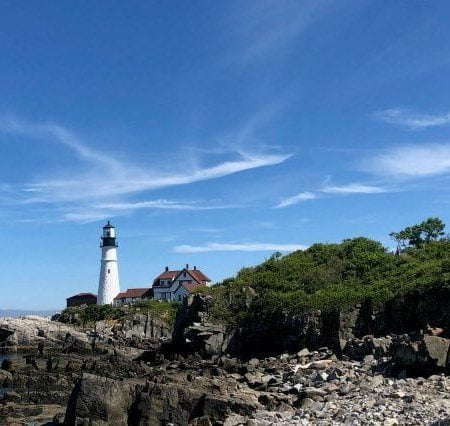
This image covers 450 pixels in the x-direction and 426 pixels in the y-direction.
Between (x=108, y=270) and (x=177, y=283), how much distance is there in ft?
36.8

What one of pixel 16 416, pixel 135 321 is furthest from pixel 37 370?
pixel 135 321

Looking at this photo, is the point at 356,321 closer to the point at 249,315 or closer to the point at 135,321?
the point at 249,315

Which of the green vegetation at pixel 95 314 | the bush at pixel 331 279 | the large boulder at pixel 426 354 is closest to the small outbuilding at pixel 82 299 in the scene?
the green vegetation at pixel 95 314

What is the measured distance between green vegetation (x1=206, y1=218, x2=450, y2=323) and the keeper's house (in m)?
39.1

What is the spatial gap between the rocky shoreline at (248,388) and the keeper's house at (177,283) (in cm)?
5046

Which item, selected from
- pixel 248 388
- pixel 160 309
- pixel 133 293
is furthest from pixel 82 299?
pixel 248 388

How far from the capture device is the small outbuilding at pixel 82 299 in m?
104

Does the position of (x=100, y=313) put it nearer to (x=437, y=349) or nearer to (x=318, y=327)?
(x=318, y=327)

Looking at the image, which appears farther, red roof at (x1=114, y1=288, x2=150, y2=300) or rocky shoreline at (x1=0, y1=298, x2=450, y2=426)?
red roof at (x1=114, y1=288, x2=150, y2=300)

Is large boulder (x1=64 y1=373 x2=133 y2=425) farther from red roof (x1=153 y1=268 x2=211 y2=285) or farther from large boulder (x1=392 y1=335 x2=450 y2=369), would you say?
red roof (x1=153 y1=268 x2=211 y2=285)

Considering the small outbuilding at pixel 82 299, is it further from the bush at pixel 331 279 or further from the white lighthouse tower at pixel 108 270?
the bush at pixel 331 279

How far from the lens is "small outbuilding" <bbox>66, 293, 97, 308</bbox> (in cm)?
10394

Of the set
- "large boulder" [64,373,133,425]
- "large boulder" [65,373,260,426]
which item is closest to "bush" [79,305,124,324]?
"large boulder" [65,373,260,426]

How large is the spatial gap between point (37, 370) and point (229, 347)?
Result: 12559 mm
